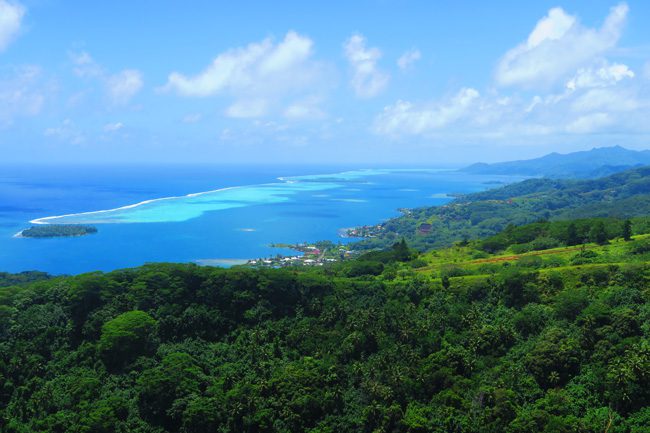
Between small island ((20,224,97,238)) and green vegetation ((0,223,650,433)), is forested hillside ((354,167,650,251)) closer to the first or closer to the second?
green vegetation ((0,223,650,433))

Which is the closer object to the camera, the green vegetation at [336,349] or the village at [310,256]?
the green vegetation at [336,349]

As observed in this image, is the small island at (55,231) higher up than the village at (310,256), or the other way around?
the small island at (55,231)

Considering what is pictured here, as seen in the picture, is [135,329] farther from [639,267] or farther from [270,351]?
[639,267]

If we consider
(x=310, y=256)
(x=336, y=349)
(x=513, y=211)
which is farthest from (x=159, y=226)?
(x=513, y=211)

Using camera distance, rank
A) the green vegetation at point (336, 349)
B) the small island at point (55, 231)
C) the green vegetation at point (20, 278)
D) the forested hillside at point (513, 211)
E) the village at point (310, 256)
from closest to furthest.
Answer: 1. the green vegetation at point (336, 349)
2. the green vegetation at point (20, 278)
3. the village at point (310, 256)
4. the small island at point (55, 231)
5. the forested hillside at point (513, 211)

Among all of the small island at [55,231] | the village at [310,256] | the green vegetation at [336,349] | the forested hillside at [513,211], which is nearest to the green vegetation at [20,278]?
the green vegetation at [336,349]

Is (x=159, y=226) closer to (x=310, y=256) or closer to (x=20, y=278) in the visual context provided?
(x=310, y=256)

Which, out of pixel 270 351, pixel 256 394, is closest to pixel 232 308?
pixel 270 351

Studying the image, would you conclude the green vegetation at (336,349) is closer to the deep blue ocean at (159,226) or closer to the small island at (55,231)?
the deep blue ocean at (159,226)
